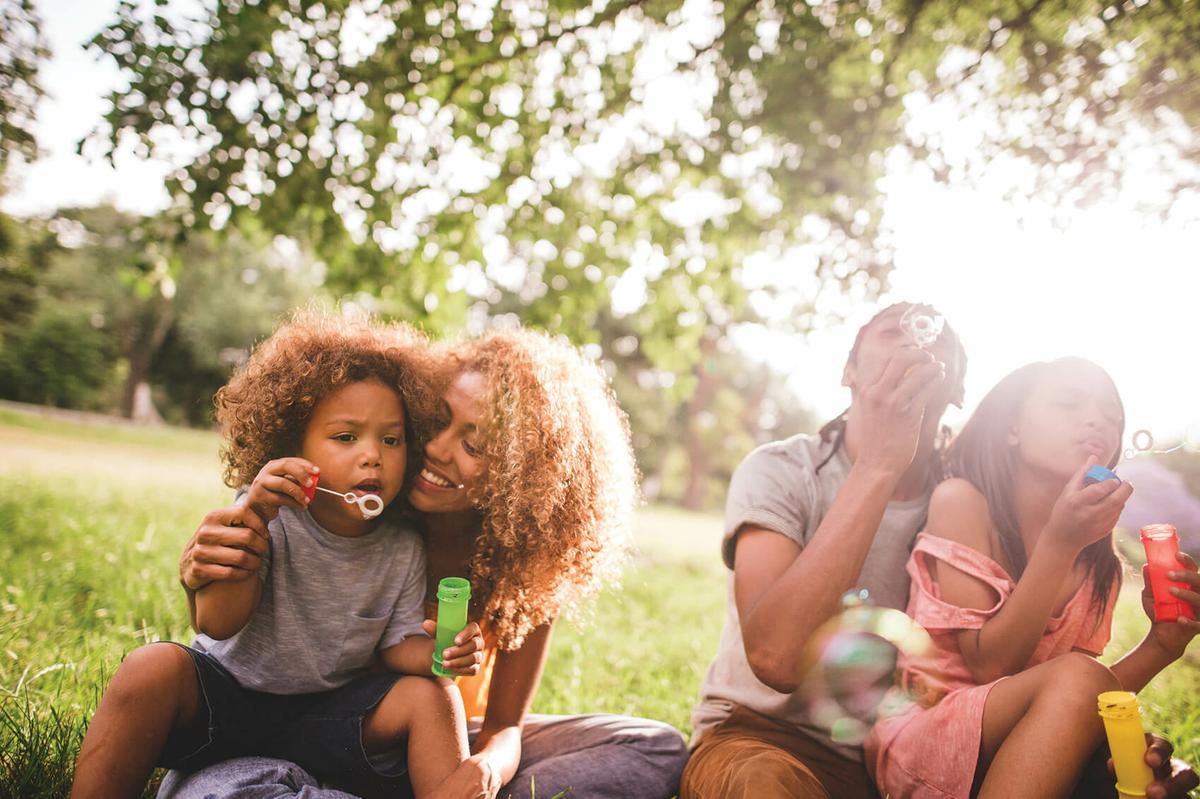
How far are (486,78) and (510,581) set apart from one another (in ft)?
10.4

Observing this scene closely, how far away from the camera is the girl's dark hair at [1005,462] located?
219 centimetres

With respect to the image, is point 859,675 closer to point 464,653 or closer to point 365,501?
point 464,653

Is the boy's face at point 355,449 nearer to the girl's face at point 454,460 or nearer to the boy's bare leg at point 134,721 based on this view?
the girl's face at point 454,460

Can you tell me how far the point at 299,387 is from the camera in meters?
2.18

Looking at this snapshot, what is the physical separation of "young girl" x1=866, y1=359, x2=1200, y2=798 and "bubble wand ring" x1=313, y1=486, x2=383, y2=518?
1.45 meters

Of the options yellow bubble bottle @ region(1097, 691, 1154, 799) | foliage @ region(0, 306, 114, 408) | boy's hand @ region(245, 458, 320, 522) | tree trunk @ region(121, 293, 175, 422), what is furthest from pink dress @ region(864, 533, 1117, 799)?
tree trunk @ region(121, 293, 175, 422)

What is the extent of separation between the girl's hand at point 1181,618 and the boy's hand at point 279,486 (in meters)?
2.15

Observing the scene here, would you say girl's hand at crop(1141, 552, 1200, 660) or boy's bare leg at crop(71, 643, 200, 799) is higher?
girl's hand at crop(1141, 552, 1200, 660)

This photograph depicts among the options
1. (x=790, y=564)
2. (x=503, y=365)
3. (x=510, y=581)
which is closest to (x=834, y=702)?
(x=790, y=564)

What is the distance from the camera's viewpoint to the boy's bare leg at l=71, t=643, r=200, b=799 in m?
1.57

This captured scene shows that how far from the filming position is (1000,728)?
177 centimetres

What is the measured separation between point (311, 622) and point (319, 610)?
3 centimetres

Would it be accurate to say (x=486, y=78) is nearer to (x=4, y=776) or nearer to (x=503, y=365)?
(x=503, y=365)

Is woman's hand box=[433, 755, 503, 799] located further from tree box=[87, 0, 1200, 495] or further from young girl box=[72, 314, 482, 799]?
tree box=[87, 0, 1200, 495]
